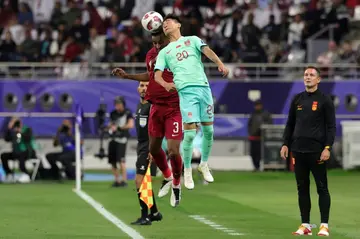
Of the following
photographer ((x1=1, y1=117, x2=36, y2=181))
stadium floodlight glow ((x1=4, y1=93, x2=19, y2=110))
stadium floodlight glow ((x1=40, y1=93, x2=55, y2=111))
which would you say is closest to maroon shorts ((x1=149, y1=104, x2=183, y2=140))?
photographer ((x1=1, y1=117, x2=36, y2=181))

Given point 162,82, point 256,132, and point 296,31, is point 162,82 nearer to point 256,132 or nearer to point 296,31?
point 256,132

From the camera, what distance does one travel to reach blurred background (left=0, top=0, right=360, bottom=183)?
112 feet

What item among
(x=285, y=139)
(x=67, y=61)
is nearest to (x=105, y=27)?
(x=67, y=61)

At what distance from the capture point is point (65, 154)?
29156 millimetres

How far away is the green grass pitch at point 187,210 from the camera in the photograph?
604 inches

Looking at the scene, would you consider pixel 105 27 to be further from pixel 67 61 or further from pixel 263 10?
pixel 263 10

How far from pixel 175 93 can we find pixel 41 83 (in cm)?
2105

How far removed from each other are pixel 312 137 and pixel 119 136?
13.0m

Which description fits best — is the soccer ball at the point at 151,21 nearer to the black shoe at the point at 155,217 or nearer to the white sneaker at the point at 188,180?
the white sneaker at the point at 188,180

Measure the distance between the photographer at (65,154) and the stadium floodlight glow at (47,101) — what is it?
598 centimetres

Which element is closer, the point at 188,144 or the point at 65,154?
the point at 188,144

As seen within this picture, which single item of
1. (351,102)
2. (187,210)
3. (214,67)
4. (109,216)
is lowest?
(187,210)

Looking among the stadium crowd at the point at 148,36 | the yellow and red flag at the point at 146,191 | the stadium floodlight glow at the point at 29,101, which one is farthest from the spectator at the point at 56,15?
the yellow and red flag at the point at 146,191

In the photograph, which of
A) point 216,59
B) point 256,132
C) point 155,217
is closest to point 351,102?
point 256,132
